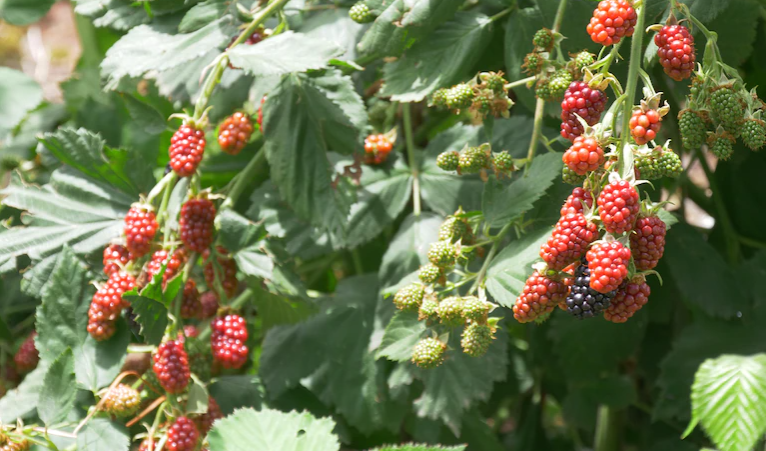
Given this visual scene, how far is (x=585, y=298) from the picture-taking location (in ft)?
2.68

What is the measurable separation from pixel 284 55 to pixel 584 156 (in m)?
0.48

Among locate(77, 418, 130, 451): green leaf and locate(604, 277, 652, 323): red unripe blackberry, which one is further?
locate(77, 418, 130, 451): green leaf

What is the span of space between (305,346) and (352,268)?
0.34 meters

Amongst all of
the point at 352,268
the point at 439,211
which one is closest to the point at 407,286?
the point at 439,211

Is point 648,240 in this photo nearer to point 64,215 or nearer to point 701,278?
point 701,278

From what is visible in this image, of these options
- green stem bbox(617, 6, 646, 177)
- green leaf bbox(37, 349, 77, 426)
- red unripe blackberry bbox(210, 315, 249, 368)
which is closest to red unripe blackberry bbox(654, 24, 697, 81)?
green stem bbox(617, 6, 646, 177)

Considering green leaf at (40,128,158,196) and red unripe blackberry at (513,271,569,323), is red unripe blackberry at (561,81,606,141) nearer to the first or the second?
red unripe blackberry at (513,271,569,323)

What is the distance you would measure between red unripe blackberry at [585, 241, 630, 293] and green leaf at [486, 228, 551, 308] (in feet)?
0.62

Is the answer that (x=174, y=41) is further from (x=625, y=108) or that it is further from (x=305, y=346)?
(x=625, y=108)

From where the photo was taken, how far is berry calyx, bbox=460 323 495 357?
96 centimetres

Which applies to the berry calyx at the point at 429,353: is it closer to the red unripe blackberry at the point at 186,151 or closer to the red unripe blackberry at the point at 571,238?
the red unripe blackberry at the point at 571,238

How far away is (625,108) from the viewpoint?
82 cm

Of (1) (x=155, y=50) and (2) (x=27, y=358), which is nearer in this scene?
(1) (x=155, y=50)

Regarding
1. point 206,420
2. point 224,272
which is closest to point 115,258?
point 224,272
